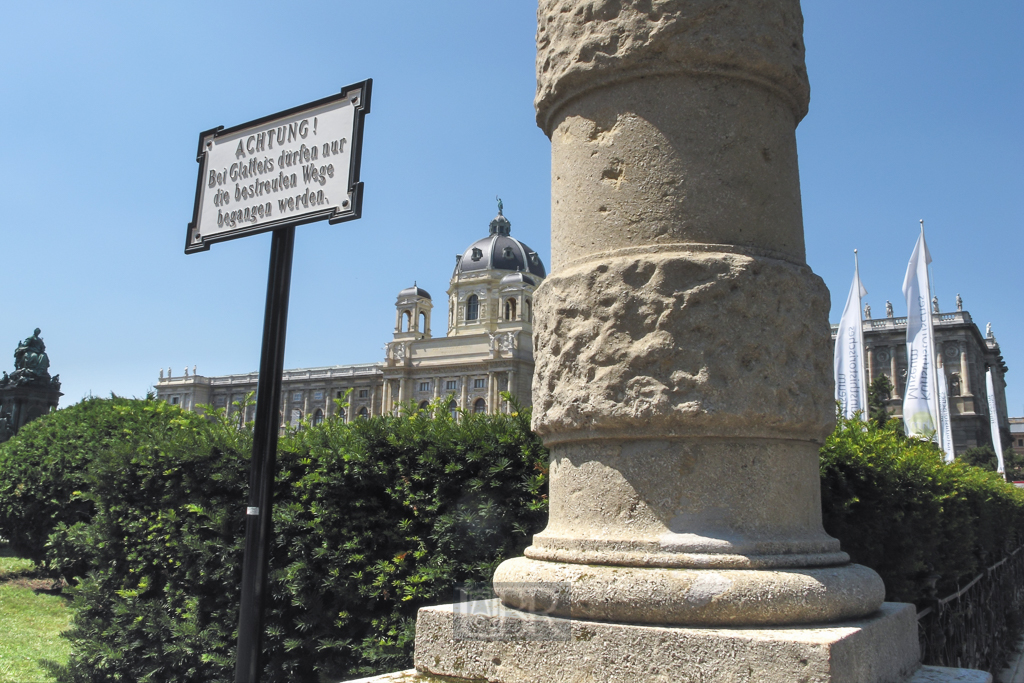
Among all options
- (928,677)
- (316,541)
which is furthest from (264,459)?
(928,677)

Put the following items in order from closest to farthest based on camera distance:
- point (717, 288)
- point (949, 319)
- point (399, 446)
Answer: point (717, 288) → point (399, 446) → point (949, 319)

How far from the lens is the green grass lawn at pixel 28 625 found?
738 centimetres

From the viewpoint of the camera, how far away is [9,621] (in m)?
9.78

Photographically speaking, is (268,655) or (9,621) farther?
(9,621)

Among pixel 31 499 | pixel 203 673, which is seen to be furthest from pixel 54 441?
pixel 203 673

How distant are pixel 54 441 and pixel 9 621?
7.86ft

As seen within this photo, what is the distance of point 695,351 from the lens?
103 inches

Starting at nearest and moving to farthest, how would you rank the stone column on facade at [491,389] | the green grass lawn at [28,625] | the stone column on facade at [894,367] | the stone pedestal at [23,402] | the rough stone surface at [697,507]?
the rough stone surface at [697,507], the green grass lawn at [28,625], the stone pedestal at [23,402], the stone column on facade at [894,367], the stone column on facade at [491,389]

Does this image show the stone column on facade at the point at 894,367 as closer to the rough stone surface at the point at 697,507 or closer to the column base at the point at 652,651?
the column base at the point at 652,651

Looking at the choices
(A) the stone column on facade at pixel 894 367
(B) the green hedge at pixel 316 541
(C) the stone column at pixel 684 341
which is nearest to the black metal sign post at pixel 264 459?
(C) the stone column at pixel 684 341

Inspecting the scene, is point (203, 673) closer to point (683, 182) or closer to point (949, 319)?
point (683, 182)

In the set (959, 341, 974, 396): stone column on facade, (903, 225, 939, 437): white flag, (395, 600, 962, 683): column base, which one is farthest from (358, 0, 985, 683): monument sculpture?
(959, 341, 974, 396): stone column on facade

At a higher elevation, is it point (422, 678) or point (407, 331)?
point (407, 331)

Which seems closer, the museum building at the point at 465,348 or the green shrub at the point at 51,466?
the green shrub at the point at 51,466
